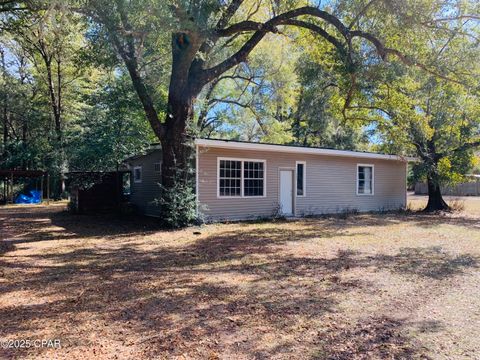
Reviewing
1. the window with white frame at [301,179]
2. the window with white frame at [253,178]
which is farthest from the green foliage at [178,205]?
the window with white frame at [301,179]

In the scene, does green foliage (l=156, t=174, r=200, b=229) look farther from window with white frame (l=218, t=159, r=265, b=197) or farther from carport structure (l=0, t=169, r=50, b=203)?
carport structure (l=0, t=169, r=50, b=203)

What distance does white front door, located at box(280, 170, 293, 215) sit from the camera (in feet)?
44.1

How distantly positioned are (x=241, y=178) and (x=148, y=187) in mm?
3984

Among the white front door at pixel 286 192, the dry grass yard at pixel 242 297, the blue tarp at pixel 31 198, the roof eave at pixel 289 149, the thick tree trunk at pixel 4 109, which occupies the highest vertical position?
the thick tree trunk at pixel 4 109

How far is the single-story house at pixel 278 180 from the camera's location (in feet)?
38.4

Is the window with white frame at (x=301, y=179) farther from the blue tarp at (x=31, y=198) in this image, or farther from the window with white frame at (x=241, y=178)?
the blue tarp at (x=31, y=198)

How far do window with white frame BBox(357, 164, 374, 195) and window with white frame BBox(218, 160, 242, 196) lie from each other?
6.36 m

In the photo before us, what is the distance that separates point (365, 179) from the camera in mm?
16062

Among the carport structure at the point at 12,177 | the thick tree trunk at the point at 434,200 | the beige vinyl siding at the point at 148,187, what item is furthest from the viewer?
the carport structure at the point at 12,177

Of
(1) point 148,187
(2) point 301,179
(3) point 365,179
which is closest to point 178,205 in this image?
(1) point 148,187

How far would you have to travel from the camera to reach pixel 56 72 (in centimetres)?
2494

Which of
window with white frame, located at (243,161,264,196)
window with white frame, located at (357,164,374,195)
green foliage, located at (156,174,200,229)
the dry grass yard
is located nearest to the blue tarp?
the dry grass yard

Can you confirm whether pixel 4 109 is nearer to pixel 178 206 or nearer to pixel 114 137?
pixel 114 137

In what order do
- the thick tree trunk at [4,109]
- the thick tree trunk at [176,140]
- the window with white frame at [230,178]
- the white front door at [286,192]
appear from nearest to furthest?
1. the thick tree trunk at [176,140]
2. the window with white frame at [230,178]
3. the white front door at [286,192]
4. the thick tree trunk at [4,109]
